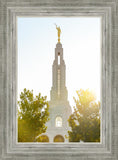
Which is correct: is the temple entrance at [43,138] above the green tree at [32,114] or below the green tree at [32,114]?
below

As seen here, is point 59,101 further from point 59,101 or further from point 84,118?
point 84,118

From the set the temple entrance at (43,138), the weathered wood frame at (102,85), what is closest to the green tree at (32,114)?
the temple entrance at (43,138)

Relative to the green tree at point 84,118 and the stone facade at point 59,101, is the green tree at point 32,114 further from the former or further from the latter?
the green tree at point 84,118

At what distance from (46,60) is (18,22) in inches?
16.2

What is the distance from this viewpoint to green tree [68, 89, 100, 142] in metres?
1.51

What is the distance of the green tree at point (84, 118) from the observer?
151 centimetres

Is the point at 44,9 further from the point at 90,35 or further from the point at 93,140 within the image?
the point at 93,140

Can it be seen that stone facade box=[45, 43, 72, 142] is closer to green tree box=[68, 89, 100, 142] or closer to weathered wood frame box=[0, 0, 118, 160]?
green tree box=[68, 89, 100, 142]

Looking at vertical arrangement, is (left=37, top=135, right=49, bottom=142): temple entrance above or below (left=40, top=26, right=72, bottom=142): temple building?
below

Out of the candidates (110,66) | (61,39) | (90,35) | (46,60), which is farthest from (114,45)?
(46,60)

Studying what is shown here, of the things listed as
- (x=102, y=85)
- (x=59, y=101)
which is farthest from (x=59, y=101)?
(x=102, y=85)

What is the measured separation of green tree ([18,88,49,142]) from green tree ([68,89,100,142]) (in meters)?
0.25

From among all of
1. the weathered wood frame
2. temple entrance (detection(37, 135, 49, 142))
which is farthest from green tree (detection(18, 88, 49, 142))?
the weathered wood frame

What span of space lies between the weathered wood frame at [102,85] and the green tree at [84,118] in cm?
17
